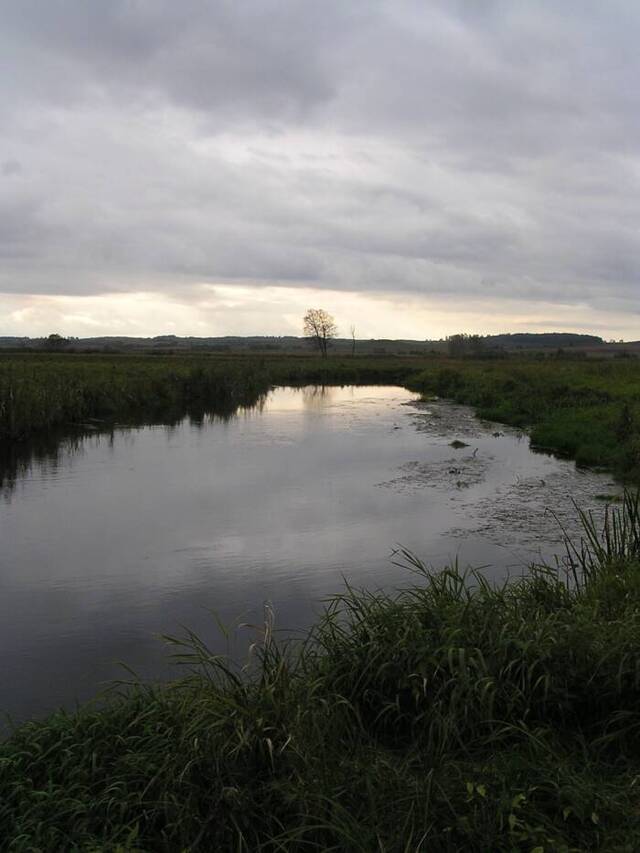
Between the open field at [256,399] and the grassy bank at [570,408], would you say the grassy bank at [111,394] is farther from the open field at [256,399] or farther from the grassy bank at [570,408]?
the grassy bank at [570,408]

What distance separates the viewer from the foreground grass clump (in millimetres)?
3498

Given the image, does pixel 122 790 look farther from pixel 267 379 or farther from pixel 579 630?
pixel 267 379

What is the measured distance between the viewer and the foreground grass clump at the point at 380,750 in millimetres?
3498

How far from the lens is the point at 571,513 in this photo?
12.0 metres

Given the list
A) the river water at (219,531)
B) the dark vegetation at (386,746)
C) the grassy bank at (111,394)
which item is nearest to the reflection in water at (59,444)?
the river water at (219,531)

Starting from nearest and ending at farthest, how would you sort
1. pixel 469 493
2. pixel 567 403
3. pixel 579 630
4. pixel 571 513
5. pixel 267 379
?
pixel 579 630 < pixel 571 513 < pixel 469 493 < pixel 567 403 < pixel 267 379

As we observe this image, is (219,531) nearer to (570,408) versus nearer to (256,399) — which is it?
(570,408)

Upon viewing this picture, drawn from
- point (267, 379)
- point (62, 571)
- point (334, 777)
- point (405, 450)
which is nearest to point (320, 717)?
point (334, 777)

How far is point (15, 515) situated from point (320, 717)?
937 centimetres

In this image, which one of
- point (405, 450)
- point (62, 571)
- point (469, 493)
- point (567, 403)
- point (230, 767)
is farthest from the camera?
point (567, 403)

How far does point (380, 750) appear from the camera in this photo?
170 inches

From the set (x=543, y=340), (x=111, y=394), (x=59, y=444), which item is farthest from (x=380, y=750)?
(x=543, y=340)

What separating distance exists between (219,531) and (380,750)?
23.5 feet

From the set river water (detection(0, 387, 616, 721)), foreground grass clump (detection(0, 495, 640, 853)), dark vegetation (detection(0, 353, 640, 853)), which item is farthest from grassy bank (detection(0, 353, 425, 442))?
foreground grass clump (detection(0, 495, 640, 853))
